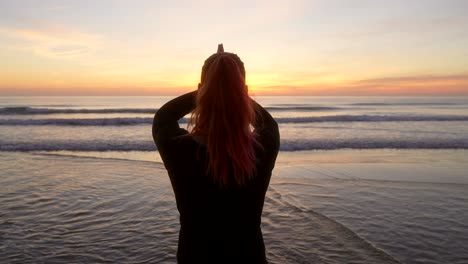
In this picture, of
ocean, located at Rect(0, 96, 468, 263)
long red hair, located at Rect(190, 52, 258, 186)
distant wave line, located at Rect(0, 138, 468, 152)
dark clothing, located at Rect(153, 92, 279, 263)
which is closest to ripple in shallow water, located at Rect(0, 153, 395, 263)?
ocean, located at Rect(0, 96, 468, 263)

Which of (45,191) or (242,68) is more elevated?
(242,68)

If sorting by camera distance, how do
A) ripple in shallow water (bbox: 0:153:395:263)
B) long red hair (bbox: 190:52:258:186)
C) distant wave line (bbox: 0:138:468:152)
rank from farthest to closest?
distant wave line (bbox: 0:138:468:152) → ripple in shallow water (bbox: 0:153:395:263) → long red hair (bbox: 190:52:258:186)

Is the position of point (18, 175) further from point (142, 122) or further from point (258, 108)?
point (142, 122)

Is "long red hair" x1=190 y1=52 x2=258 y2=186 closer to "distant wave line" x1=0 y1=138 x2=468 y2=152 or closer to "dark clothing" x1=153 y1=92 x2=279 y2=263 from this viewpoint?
"dark clothing" x1=153 y1=92 x2=279 y2=263

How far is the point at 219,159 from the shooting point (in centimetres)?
145

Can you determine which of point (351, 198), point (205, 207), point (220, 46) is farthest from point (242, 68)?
point (351, 198)

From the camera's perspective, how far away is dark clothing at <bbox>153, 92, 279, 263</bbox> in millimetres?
1503

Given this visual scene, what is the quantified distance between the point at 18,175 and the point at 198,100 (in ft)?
26.6

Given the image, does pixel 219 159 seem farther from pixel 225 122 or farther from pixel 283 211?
pixel 283 211

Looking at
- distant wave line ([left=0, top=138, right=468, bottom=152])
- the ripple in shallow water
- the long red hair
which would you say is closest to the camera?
the long red hair

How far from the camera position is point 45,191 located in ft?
22.1

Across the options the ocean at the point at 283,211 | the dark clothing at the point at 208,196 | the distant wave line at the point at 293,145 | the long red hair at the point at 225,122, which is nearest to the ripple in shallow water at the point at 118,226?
the ocean at the point at 283,211

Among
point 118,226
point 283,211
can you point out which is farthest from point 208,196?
point 283,211

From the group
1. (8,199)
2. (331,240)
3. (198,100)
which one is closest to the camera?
(198,100)
